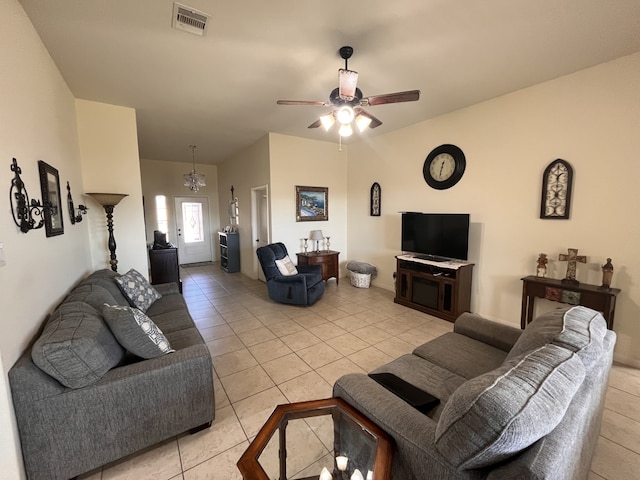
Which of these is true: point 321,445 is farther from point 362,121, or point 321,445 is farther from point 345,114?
point 362,121

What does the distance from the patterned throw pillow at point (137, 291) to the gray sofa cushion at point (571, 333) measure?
3199mm

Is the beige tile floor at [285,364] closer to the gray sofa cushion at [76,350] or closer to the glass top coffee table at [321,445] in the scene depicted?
the glass top coffee table at [321,445]

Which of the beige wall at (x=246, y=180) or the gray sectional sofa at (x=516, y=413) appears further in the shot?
the beige wall at (x=246, y=180)

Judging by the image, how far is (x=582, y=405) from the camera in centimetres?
100

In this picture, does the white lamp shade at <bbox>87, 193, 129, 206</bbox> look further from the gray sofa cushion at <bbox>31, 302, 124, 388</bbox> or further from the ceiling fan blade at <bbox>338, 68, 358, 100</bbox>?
the ceiling fan blade at <bbox>338, 68, 358, 100</bbox>

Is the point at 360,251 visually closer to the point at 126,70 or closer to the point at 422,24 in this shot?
the point at 422,24

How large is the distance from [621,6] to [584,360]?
7.70 feet

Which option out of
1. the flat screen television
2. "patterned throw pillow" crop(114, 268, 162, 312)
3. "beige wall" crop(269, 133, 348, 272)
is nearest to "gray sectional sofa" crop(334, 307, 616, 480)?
the flat screen television

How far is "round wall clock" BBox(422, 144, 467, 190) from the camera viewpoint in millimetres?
3695

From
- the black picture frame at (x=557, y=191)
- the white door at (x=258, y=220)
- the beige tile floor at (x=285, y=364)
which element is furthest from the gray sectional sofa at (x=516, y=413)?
the white door at (x=258, y=220)

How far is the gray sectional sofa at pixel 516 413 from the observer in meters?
0.78

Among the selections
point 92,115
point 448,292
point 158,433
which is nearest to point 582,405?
point 158,433

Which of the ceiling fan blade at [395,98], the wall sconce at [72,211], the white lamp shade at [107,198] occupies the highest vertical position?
the ceiling fan blade at [395,98]

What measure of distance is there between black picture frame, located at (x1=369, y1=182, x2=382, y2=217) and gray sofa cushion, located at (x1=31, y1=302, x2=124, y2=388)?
13.8 feet
